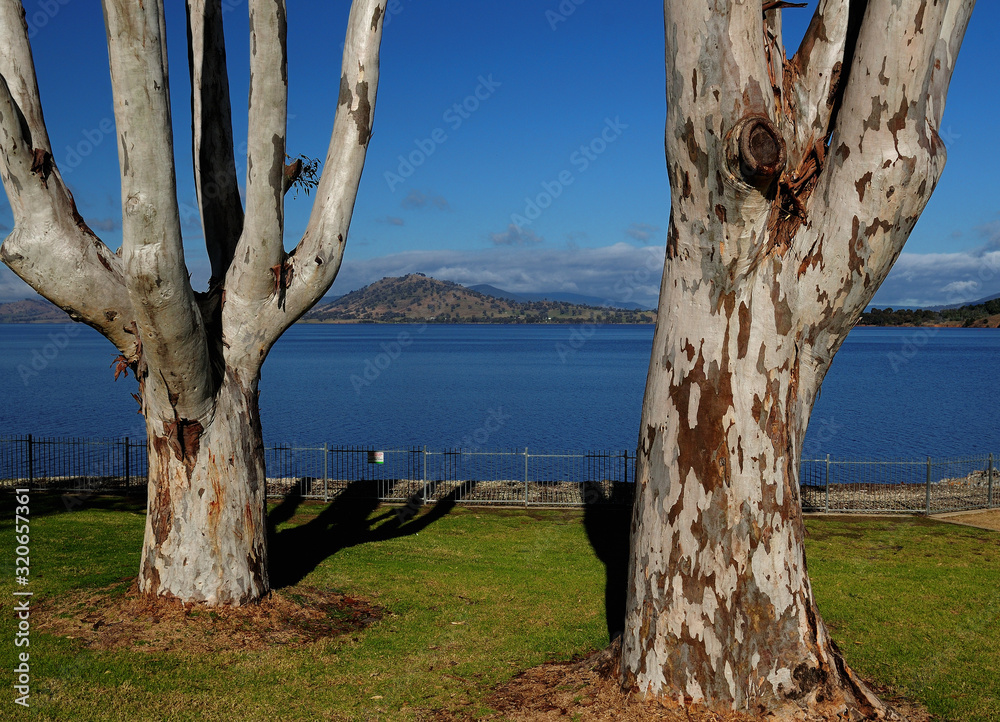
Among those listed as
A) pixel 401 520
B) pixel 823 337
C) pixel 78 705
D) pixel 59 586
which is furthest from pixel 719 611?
pixel 401 520

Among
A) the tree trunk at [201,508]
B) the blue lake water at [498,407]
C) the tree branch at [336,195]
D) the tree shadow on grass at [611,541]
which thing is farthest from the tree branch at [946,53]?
the blue lake water at [498,407]

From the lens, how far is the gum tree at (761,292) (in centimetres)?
520

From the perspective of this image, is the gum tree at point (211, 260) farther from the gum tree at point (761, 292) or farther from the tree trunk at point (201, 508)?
the gum tree at point (761, 292)

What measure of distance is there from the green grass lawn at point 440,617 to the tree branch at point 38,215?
3552 mm

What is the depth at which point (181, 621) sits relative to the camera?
329 inches

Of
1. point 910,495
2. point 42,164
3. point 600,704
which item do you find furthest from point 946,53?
Answer: point 910,495

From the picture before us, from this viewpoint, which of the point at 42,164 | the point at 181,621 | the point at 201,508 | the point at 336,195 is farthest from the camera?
the point at 336,195

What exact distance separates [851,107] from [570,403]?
2202 inches

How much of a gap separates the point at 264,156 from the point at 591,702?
6.57m

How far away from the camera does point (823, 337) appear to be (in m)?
5.81

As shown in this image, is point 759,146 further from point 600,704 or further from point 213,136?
point 213,136

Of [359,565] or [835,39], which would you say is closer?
[835,39]

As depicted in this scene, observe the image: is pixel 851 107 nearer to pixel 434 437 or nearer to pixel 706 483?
pixel 706 483

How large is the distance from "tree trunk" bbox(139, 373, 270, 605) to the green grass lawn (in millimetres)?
1054
